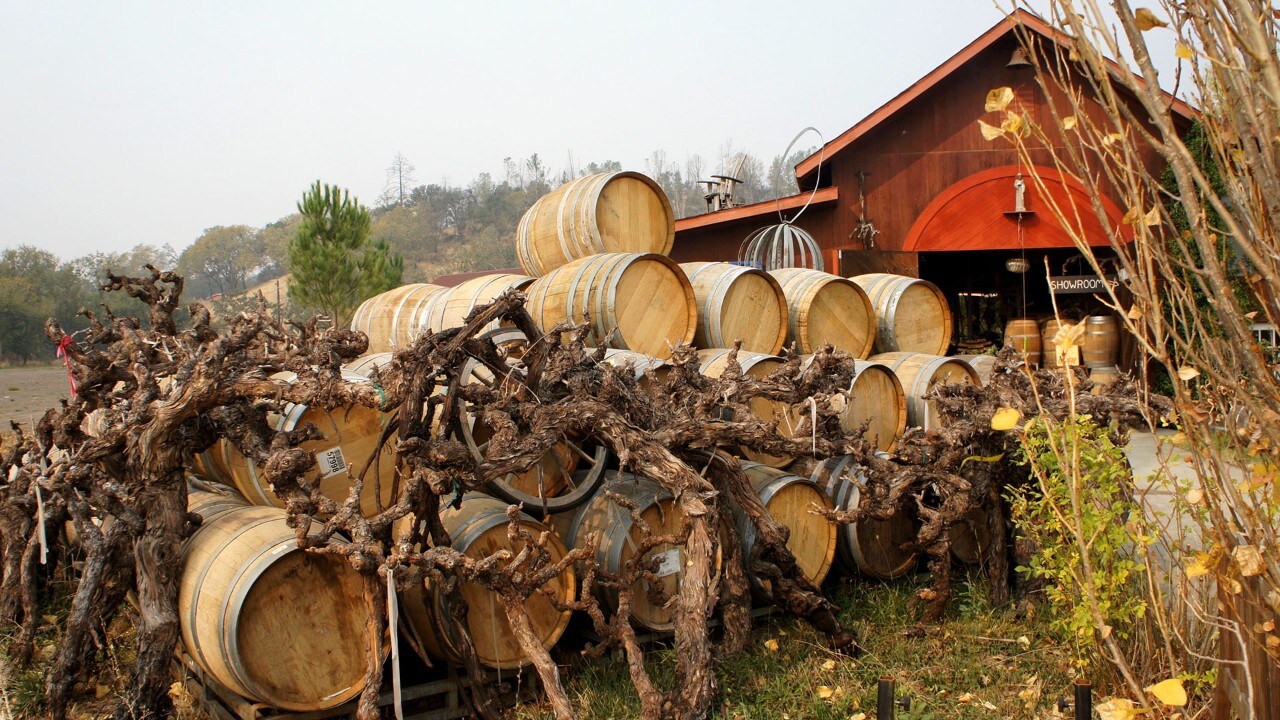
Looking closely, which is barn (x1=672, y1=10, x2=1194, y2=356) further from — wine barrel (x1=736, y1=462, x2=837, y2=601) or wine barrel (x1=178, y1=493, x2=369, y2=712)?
wine barrel (x1=178, y1=493, x2=369, y2=712)

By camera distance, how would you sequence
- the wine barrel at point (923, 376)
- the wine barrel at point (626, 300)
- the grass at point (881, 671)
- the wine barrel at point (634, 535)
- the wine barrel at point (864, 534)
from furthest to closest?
1. the wine barrel at point (923, 376)
2. the wine barrel at point (626, 300)
3. the wine barrel at point (864, 534)
4. the wine barrel at point (634, 535)
5. the grass at point (881, 671)

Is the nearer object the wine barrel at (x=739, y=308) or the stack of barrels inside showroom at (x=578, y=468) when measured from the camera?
the stack of barrels inside showroom at (x=578, y=468)

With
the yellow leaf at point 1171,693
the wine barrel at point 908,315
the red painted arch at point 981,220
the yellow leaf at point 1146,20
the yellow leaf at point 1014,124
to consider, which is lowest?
the yellow leaf at point 1171,693

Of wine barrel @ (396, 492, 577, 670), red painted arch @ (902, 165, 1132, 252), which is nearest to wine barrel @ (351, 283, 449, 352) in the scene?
wine barrel @ (396, 492, 577, 670)

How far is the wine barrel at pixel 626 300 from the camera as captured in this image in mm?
6145

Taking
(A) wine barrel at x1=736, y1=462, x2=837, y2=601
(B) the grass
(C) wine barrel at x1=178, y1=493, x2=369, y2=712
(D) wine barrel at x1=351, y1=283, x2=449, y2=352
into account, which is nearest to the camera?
(C) wine barrel at x1=178, y1=493, x2=369, y2=712

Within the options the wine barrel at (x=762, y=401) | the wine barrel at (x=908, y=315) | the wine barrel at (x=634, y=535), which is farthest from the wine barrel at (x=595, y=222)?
the wine barrel at (x=634, y=535)

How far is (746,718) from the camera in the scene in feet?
12.8

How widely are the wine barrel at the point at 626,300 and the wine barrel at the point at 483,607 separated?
2.04m

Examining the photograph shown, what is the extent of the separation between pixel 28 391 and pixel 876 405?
1876 cm

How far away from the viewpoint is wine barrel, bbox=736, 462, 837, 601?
495 centimetres

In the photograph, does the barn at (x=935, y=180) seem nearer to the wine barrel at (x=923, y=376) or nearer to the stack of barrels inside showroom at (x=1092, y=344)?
the stack of barrels inside showroom at (x=1092, y=344)

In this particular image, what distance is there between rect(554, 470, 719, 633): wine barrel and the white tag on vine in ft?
3.73

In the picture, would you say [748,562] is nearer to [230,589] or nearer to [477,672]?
[477,672]
